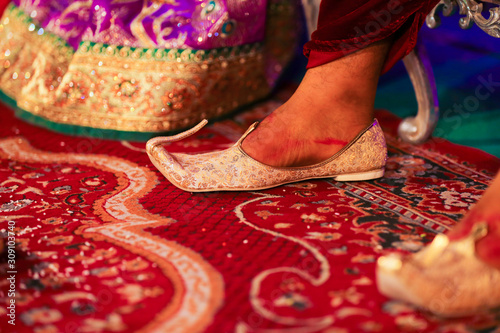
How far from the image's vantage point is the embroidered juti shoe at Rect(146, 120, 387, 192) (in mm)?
854

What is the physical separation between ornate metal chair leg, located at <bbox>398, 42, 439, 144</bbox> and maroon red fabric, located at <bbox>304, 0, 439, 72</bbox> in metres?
0.26

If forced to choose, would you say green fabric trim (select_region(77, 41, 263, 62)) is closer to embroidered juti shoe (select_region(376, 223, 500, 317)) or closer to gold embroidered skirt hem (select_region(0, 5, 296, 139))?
gold embroidered skirt hem (select_region(0, 5, 296, 139))

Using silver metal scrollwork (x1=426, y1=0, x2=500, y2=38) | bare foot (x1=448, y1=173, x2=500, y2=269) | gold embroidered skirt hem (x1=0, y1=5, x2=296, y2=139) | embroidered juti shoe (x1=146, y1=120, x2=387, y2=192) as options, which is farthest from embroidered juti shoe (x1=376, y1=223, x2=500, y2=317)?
gold embroidered skirt hem (x1=0, y1=5, x2=296, y2=139)

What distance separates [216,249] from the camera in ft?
2.24

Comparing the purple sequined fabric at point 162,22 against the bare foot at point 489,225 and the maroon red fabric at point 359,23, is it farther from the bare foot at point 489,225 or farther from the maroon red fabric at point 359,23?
the bare foot at point 489,225

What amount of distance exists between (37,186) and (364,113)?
64cm

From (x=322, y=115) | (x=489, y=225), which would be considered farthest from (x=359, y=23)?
Result: (x=489, y=225)

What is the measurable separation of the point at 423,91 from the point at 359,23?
38cm

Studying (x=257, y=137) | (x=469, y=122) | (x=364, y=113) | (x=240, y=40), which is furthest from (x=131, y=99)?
(x=469, y=122)

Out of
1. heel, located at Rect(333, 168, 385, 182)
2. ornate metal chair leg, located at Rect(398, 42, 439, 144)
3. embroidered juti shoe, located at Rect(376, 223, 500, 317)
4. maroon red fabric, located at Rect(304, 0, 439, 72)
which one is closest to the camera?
embroidered juti shoe, located at Rect(376, 223, 500, 317)

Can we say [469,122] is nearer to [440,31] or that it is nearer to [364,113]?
[440,31]

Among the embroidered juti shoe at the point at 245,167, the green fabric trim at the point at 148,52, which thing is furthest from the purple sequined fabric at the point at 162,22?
the embroidered juti shoe at the point at 245,167

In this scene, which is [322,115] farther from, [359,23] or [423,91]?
[423,91]

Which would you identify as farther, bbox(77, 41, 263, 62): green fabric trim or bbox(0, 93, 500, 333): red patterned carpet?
bbox(77, 41, 263, 62): green fabric trim
